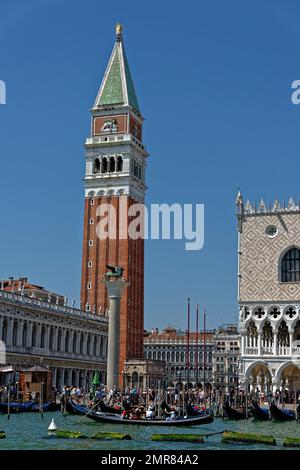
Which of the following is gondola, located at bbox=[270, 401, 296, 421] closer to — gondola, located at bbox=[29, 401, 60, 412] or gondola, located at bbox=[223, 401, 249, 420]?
gondola, located at bbox=[223, 401, 249, 420]

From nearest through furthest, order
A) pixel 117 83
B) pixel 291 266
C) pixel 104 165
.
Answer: pixel 291 266, pixel 104 165, pixel 117 83

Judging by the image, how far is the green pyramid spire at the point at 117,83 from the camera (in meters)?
59.7

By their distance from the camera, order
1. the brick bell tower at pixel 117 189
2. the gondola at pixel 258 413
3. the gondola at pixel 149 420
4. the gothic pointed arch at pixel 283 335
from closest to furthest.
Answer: the gondola at pixel 149 420, the gondola at pixel 258 413, the gothic pointed arch at pixel 283 335, the brick bell tower at pixel 117 189

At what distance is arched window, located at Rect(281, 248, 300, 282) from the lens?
38.8m

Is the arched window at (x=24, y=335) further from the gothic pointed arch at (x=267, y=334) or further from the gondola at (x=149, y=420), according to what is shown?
the gondola at (x=149, y=420)

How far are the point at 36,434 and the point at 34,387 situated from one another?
42.4ft

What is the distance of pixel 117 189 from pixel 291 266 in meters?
21.5

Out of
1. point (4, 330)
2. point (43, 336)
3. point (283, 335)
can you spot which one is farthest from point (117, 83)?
point (283, 335)

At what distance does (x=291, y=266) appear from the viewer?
39000mm

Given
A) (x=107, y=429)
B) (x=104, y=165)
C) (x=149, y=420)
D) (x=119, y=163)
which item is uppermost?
(x=119, y=163)

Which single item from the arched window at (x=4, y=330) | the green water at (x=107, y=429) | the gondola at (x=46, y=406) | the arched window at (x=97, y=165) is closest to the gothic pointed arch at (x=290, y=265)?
Result: the green water at (x=107, y=429)

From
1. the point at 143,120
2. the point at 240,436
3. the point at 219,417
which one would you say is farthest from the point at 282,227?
the point at 143,120

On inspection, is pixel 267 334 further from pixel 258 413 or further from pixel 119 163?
pixel 119 163
